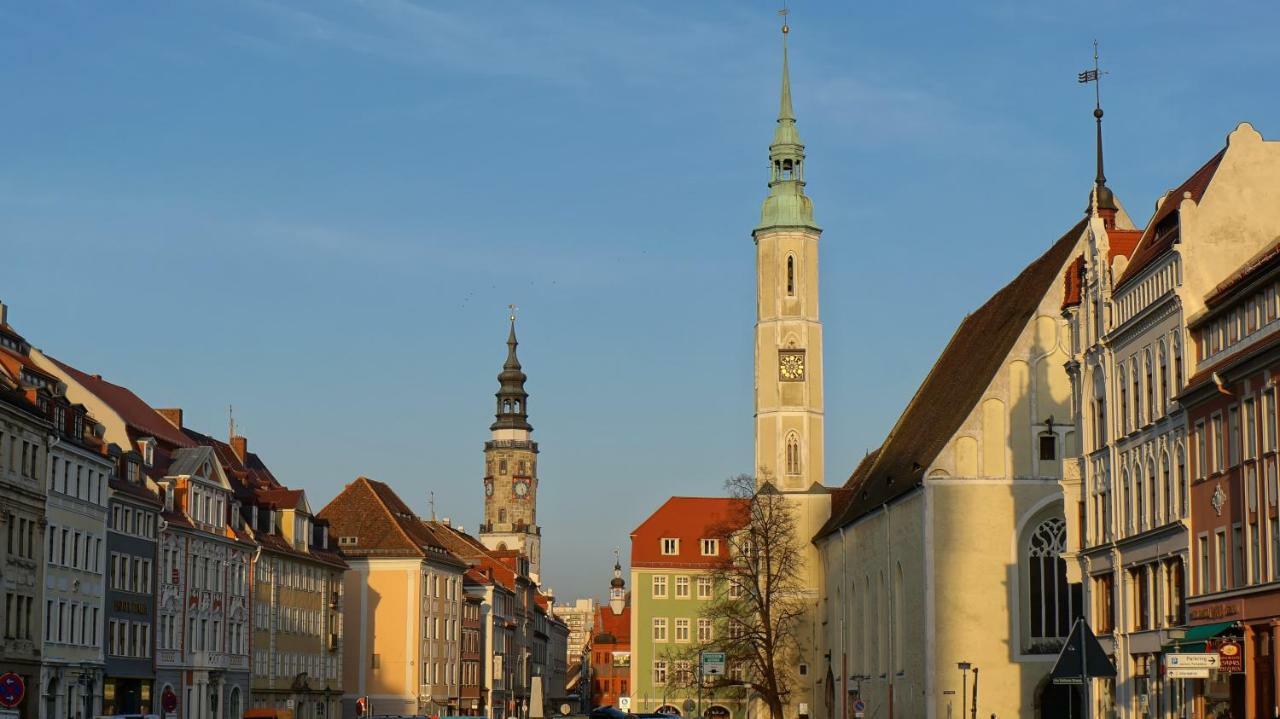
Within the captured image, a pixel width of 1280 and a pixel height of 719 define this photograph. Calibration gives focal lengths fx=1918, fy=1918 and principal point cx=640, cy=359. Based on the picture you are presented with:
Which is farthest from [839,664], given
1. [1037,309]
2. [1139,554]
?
[1139,554]

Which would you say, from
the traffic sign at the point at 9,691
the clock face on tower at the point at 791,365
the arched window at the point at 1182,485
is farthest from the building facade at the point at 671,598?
the traffic sign at the point at 9,691

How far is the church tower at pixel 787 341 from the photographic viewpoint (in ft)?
338

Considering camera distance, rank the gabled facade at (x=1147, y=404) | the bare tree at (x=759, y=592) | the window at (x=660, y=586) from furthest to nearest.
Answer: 1. the window at (x=660, y=586)
2. the bare tree at (x=759, y=592)
3. the gabled facade at (x=1147, y=404)

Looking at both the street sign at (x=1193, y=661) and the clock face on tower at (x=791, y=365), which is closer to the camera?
the street sign at (x=1193, y=661)

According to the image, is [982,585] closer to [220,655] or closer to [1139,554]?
[1139,554]

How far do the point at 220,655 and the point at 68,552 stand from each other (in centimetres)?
1737

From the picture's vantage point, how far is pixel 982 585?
228ft

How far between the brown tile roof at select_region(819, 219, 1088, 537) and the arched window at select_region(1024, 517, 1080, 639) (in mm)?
4984

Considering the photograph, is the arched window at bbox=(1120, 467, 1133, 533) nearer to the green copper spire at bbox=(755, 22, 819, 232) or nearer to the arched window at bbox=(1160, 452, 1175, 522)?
the arched window at bbox=(1160, 452, 1175, 522)

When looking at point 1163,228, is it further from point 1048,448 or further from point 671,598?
point 671,598

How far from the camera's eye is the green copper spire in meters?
106

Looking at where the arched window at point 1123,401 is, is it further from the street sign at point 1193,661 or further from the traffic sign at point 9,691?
the traffic sign at point 9,691

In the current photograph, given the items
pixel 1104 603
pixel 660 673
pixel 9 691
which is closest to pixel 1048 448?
pixel 1104 603

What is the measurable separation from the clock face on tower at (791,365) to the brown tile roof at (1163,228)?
56.3m
